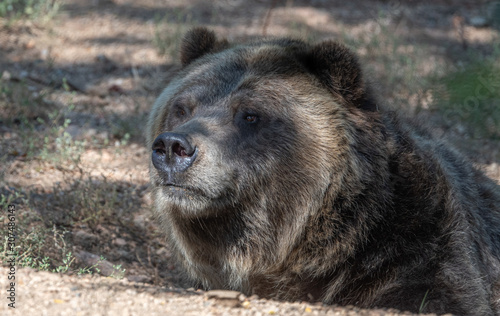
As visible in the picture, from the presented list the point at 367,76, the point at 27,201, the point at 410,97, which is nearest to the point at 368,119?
the point at 367,76

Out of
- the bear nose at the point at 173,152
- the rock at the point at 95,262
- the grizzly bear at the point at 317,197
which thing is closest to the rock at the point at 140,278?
the rock at the point at 95,262

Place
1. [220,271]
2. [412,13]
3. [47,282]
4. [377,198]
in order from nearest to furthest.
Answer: [47,282], [377,198], [220,271], [412,13]

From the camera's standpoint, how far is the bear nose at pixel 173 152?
11.1 feet

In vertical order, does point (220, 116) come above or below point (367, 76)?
below

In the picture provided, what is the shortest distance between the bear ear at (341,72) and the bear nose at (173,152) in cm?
113

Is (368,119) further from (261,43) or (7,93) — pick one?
(7,93)

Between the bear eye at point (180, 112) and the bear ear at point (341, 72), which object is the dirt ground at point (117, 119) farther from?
the bear ear at point (341, 72)

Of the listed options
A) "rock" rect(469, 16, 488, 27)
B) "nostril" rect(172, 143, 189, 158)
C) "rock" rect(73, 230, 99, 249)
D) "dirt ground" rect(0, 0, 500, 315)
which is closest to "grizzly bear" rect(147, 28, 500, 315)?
"nostril" rect(172, 143, 189, 158)

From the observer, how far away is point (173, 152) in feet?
11.4

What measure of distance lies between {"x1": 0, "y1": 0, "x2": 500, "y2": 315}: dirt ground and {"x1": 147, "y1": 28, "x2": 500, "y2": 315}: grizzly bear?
544mm

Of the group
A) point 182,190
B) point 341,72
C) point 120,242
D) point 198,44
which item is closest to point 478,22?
point 198,44

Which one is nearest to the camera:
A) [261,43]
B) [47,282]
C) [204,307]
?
[204,307]

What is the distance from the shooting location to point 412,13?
1087 centimetres

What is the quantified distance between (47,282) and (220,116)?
1.48 metres
